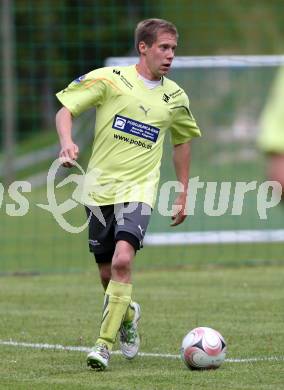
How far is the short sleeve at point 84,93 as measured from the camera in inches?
302

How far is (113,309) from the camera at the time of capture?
7.34 meters

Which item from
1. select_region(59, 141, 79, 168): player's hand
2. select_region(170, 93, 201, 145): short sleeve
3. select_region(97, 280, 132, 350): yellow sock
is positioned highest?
select_region(59, 141, 79, 168): player's hand

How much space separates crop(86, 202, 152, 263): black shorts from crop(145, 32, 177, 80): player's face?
907 millimetres

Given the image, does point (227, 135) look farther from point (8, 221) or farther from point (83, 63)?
point (8, 221)

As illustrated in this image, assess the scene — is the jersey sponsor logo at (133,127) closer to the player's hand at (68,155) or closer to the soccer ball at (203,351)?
the player's hand at (68,155)

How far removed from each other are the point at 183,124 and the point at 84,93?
31.0 inches

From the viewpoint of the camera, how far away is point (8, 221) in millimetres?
19906

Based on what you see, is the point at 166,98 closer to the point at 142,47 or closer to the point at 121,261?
the point at 142,47

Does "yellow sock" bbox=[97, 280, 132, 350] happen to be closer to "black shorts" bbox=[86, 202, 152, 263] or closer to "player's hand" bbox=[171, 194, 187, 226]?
"black shorts" bbox=[86, 202, 152, 263]

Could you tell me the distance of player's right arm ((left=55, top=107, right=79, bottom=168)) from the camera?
7.03 m

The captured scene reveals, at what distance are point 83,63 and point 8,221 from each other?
402 centimetres

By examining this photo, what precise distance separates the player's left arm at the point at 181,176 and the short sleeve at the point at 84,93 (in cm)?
74

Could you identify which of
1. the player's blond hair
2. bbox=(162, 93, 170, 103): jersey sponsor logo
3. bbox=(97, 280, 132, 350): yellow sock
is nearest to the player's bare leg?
bbox=(97, 280, 132, 350): yellow sock

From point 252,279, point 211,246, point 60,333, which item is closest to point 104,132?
point 60,333
